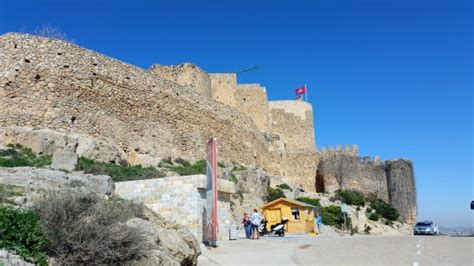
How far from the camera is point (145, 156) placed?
24.5 meters

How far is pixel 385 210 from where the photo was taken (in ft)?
138

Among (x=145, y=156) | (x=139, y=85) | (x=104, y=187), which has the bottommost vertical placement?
(x=104, y=187)

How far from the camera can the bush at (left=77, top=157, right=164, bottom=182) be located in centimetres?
1753

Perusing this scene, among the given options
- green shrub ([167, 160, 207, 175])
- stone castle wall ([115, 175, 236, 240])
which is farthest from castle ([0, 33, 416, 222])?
stone castle wall ([115, 175, 236, 240])

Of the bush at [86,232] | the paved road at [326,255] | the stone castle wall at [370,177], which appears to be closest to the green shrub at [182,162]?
the paved road at [326,255]

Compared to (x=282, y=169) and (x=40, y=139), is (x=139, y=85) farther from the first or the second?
(x=282, y=169)

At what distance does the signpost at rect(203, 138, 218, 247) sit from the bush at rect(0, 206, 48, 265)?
6.92 m

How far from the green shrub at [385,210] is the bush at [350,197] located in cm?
130

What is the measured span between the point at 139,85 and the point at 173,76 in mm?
10335

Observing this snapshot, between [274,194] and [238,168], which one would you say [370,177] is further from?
[238,168]

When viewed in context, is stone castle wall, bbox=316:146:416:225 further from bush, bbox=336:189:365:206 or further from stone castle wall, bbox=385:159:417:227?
bush, bbox=336:189:365:206

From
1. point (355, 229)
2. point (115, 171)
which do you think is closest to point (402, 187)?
point (355, 229)

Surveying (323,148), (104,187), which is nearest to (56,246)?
(104,187)

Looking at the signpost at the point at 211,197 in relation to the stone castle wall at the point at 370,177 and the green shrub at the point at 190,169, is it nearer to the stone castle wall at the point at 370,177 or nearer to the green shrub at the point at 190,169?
the green shrub at the point at 190,169
